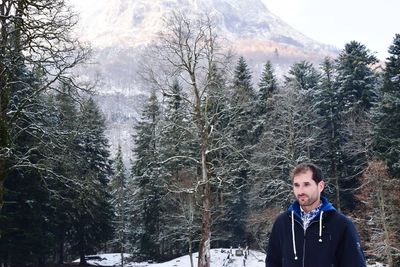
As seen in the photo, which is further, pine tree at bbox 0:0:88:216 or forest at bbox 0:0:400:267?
forest at bbox 0:0:400:267

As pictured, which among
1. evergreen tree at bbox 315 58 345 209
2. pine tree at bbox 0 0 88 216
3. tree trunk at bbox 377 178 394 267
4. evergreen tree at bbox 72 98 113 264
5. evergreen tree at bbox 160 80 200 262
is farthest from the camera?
evergreen tree at bbox 72 98 113 264

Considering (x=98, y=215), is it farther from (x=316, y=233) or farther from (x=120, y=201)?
(x=316, y=233)

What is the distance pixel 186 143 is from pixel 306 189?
2588cm

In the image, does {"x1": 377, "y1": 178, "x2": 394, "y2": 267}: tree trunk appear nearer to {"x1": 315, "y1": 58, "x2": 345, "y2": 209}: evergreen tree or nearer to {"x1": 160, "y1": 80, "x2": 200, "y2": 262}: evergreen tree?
{"x1": 315, "y1": 58, "x2": 345, "y2": 209}: evergreen tree

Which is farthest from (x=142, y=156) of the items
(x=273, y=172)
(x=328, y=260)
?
(x=328, y=260)

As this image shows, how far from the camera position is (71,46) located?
10.8 metres

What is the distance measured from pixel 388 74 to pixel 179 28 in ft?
50.3

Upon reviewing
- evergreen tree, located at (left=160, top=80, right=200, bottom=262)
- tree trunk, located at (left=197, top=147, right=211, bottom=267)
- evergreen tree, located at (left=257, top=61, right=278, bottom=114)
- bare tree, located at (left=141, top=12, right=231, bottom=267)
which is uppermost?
evergreen tree, located at (left=257, top=61, right=278, bottom=114)

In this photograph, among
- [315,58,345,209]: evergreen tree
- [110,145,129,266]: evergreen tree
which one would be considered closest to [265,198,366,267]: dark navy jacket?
[315,58,345,209]: evergreen tree

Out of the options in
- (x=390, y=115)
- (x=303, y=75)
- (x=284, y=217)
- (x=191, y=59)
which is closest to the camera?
(x=284, y=217)

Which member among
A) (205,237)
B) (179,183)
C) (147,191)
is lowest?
(205,237)

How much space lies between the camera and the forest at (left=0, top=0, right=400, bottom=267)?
10750 millimetres

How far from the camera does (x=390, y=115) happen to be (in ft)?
83.3

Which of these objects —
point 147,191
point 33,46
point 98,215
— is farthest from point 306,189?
point 147,191
